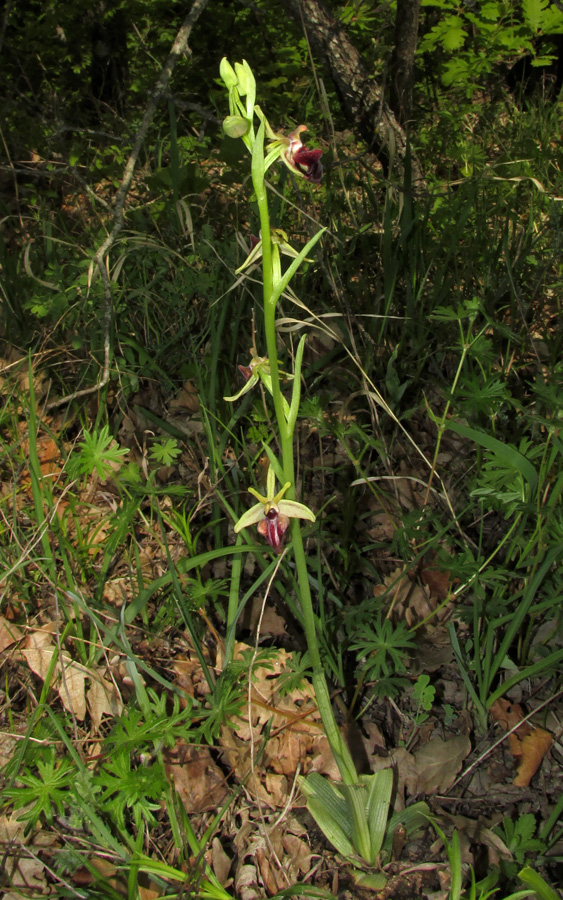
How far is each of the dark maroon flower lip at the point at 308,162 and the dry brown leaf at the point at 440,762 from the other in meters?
1.50

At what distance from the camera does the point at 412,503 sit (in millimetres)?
2199

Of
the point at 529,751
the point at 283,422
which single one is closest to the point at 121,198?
the point at 283,422

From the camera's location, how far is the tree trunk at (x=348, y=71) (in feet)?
11.4

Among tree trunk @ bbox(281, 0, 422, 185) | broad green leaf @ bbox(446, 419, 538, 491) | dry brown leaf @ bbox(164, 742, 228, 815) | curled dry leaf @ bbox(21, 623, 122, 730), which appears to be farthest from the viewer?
tree trunk @ bbox(281, 0, 422, 185)

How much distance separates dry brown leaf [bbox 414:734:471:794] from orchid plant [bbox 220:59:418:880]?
169 mm

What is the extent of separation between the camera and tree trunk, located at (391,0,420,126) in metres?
3.68

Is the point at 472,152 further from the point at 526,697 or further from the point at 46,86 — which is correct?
the point at 46,86

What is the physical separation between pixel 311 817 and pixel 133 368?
70.5 inches

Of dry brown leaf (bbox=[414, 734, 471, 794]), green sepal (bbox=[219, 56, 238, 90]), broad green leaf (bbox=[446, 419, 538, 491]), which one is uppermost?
green sepal (bbox=[219, 56, 238, 90])

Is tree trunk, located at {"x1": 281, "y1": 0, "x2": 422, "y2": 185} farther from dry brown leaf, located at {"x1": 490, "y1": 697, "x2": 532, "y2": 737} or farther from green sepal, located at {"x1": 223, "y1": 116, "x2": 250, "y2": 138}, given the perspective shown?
dry brown leaf, located at {"x1": 490, "y1": 697, "x2": 532, "y2": 737}

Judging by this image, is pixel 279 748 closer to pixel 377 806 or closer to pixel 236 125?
pixel 377 806

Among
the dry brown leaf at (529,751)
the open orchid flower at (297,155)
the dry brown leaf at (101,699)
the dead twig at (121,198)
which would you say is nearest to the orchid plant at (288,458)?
the open orchid flower at (297,155)

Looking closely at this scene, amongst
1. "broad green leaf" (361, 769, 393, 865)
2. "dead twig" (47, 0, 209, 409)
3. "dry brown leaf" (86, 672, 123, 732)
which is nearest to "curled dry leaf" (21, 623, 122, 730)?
"dry brown leaf" (86, 672, 123, 732)

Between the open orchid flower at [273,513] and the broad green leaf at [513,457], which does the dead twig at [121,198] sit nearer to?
the open orchid flower at [273,513]
